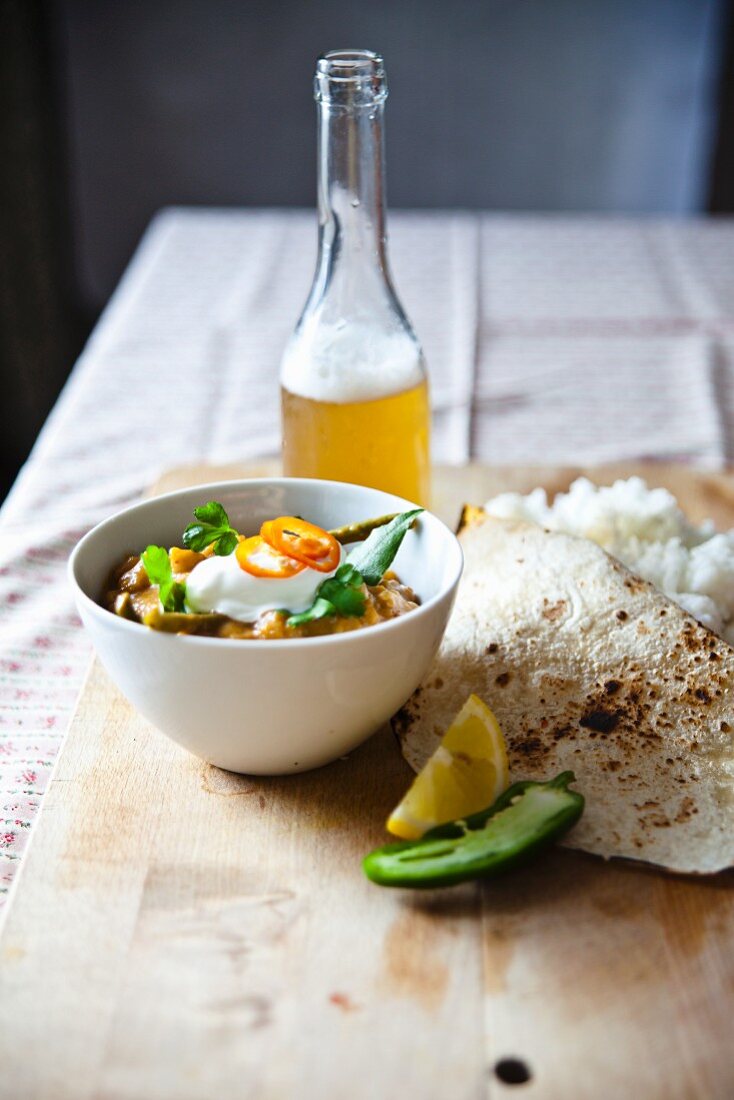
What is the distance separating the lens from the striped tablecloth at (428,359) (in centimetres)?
172

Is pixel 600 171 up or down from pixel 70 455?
down

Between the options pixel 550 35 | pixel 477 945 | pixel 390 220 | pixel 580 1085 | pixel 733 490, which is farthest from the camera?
pixel 550 35

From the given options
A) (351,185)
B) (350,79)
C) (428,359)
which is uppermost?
(350,79)

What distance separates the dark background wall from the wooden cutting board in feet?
11.1

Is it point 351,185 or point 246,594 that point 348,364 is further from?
point 246,594

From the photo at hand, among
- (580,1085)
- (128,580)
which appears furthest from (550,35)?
(580,1085)

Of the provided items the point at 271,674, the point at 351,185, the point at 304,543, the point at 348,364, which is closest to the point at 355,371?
the point at 348,364

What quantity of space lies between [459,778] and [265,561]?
0.26 metres

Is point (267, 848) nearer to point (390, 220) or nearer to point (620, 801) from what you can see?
point (620, 801)

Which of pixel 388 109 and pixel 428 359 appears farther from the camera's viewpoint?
pixel 388 109

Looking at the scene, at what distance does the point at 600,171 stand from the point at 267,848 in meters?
4.31

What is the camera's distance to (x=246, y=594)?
1.04 meters

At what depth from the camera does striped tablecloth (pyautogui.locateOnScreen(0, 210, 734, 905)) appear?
5.65ft

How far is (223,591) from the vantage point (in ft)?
3.43
